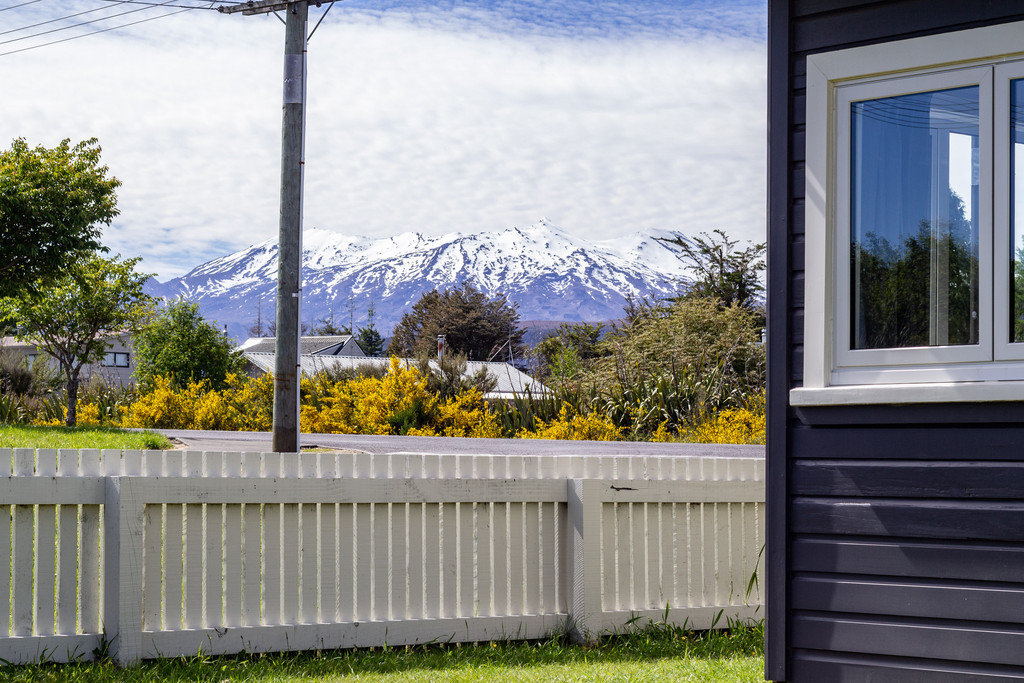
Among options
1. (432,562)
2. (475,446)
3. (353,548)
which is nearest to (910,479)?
(432,562)

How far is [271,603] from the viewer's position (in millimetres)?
5176

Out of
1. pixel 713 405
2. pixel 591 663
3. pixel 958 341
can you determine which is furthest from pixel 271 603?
pixel 713 405

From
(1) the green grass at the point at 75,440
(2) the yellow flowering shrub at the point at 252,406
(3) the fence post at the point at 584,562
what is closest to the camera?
(3) the fence post at the point at 584,562

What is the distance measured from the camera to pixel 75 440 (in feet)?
40.2

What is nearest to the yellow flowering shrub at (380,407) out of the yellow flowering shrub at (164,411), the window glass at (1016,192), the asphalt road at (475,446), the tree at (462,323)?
the asphalt road at (475,446)

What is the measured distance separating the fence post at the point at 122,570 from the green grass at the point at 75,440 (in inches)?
251

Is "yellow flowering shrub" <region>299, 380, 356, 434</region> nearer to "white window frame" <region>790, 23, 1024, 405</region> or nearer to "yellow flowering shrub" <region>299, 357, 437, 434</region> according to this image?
"yellow flowering shrub" <region>299, 357, 437, 434</region>

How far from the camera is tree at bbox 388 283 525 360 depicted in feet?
203

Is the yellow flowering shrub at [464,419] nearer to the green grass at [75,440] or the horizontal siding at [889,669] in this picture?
the green grass at [75,440]

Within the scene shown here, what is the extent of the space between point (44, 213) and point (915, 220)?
53.4ft

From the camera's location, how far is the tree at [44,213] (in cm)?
1653

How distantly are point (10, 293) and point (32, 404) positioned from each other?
20.4 feet

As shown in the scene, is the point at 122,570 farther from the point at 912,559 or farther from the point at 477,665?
the point at 912,559

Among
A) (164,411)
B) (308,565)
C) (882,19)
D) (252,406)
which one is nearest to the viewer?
(882,19)
